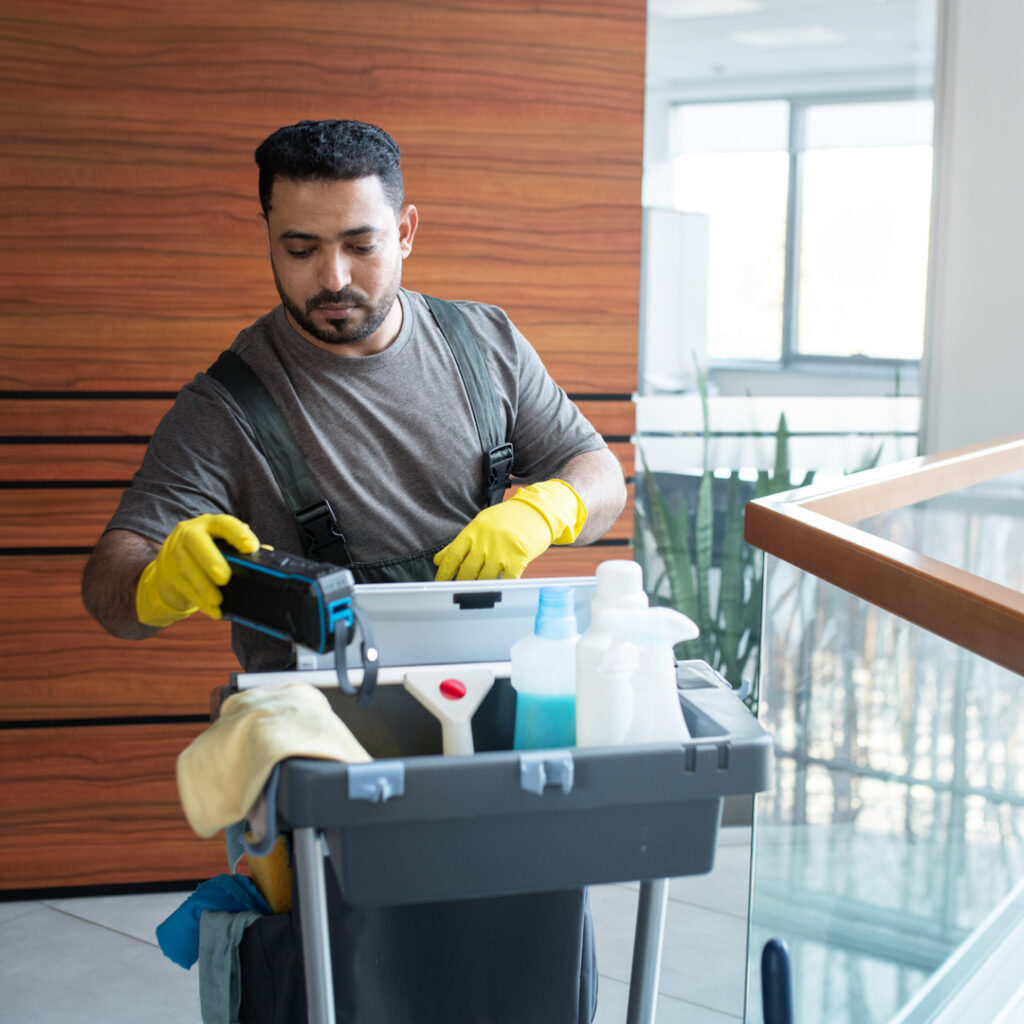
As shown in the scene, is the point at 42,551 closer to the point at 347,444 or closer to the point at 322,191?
the point at 347,444

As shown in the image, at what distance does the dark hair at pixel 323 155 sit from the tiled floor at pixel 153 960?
156 cm

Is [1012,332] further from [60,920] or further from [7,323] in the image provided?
[60,920]

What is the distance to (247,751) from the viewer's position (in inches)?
33.4

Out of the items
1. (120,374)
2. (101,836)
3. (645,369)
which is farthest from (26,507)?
(645,369)

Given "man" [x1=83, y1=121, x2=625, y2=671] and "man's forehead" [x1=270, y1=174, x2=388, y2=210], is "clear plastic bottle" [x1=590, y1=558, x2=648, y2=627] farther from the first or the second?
"man's forehead" [x1=270, y1=174, x2=388, y2=210]

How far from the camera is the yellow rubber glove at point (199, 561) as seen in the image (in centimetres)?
100

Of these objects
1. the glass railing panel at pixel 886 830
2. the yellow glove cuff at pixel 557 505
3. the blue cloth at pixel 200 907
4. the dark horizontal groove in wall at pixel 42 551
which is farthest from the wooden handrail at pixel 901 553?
the dark horizontal groove in wall at pixel 42 551

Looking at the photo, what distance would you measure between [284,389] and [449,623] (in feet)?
1.66

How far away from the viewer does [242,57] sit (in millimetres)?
2395

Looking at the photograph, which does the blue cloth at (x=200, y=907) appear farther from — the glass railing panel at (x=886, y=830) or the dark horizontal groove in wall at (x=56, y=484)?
the dark horizontal groove in wall at (x=56, y=484)

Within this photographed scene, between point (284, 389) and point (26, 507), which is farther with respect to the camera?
point (26, 507)

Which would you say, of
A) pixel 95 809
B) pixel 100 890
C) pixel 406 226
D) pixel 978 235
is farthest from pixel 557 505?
pixel 978 235

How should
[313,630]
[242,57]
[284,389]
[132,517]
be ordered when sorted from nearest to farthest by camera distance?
[313,630] < [132,517] < [284,389] < [242,57]

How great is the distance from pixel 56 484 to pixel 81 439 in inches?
4.5
